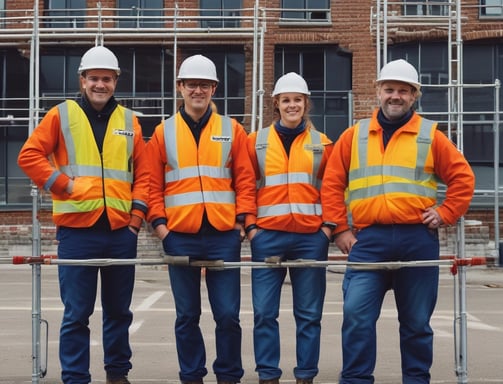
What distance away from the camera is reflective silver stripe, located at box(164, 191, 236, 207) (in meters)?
7.31

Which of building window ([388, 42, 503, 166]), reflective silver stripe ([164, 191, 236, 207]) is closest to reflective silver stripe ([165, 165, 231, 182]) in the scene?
reflective silver stripe ([164, 191, 236, 207])

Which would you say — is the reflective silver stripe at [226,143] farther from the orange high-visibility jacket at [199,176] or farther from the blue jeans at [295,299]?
the blue jeans at [295,299]

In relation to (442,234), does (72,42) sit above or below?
above

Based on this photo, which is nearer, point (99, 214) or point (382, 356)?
point (99, 214)

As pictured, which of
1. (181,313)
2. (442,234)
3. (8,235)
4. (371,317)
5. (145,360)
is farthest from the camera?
(8,235)

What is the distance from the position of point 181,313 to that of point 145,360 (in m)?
2.32

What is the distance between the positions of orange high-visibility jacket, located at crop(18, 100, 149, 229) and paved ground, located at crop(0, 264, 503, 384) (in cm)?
150

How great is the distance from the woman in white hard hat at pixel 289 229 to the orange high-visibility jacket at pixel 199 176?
188 mm

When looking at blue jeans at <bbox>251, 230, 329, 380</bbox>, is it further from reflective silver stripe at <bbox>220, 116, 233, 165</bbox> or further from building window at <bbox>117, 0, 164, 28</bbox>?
building window at <bbox>117, 0, 164, 28</bbox>

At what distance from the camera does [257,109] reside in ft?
84.3

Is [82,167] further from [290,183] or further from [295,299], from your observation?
[295,299]

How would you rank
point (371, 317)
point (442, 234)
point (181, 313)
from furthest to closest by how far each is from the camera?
point (442, 234)
point (181, 313)
point (371, 317)

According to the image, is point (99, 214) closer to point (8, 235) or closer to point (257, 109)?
point (8, 235)

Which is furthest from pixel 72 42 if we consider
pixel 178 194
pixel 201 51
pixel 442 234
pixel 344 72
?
pixel 178 194
